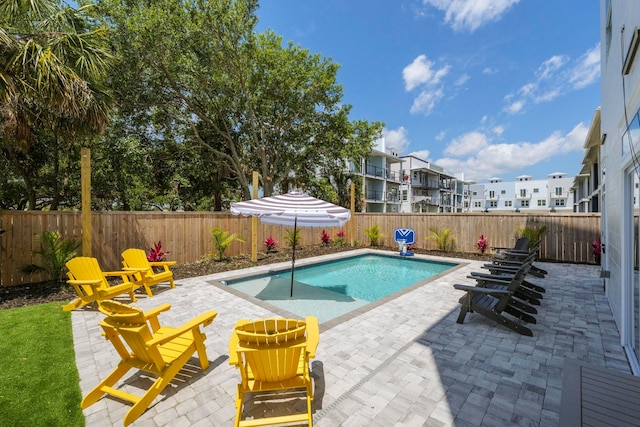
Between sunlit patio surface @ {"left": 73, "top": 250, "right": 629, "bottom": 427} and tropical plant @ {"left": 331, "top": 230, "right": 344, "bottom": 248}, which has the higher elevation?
tropical plant @ {"left": 331, "top": 230, "right": 344, "bottom": 248}

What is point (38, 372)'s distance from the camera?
10.1ft

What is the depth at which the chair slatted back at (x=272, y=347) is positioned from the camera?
2.24 m

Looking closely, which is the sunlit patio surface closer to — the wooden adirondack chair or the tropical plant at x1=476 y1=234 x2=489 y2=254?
the wooden adirondack chair

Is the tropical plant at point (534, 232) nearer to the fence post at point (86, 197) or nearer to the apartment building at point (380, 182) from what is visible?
the fence post at point (86, 197)

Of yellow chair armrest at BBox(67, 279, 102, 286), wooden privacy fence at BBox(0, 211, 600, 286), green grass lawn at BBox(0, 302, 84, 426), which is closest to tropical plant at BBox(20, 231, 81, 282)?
wooden privacy fence at BBox(0, 211, 600, 286)

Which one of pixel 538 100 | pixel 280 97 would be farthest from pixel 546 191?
pixel 280 97

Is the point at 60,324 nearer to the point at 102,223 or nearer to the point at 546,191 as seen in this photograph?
the point at 102,223

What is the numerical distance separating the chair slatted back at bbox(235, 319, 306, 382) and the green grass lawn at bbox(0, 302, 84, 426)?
155cm

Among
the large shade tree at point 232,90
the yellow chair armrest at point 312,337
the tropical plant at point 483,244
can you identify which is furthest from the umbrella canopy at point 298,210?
the large shade tree at point 232,90

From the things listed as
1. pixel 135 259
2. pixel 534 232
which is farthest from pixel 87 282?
pixel 534 232

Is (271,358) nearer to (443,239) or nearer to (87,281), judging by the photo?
(87,281)

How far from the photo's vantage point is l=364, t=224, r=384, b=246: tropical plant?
45.3 feet

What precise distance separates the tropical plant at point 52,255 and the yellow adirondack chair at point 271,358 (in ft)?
21.1

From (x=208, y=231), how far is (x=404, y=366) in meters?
8.23
